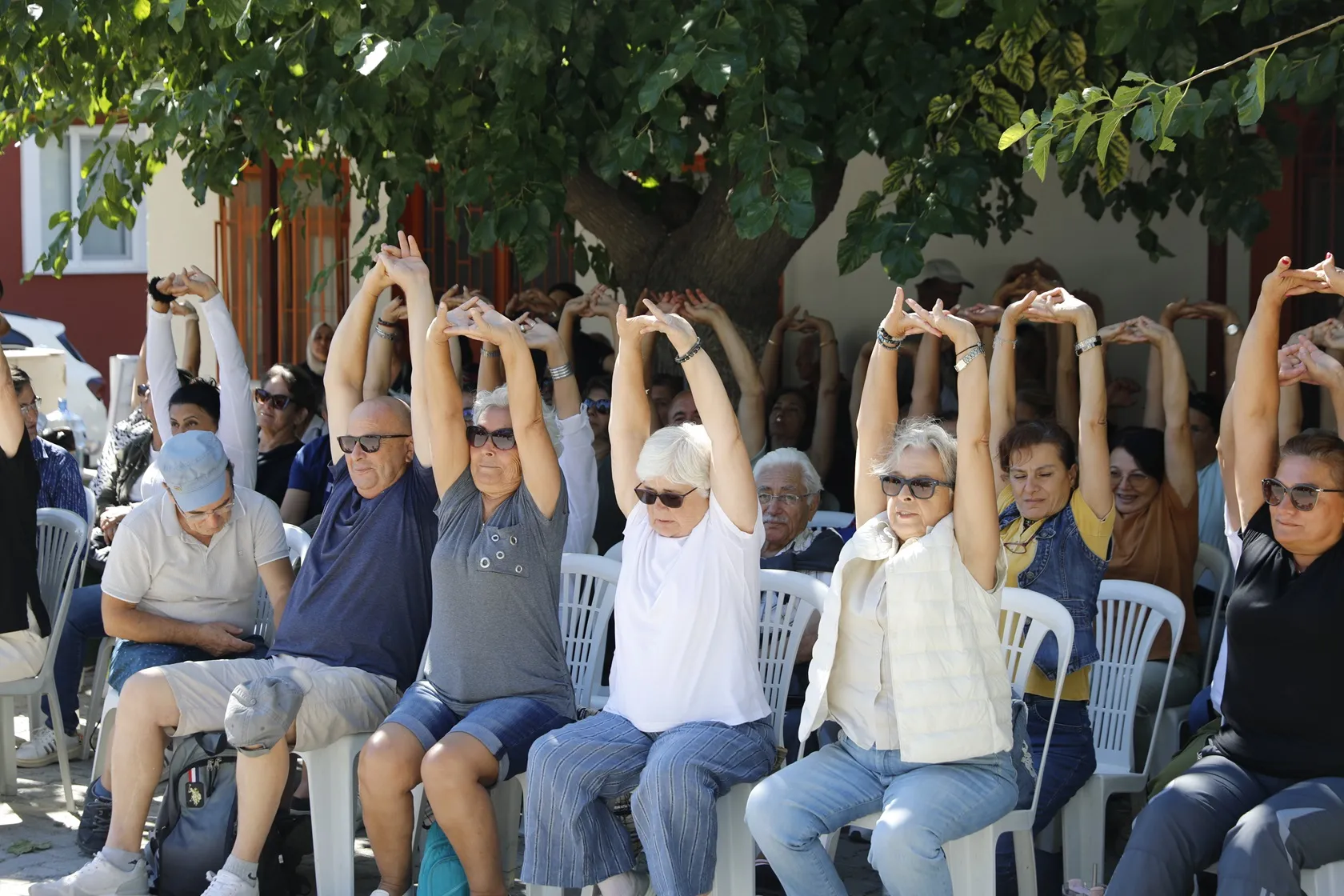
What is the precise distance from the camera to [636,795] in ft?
12.8

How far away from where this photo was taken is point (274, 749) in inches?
172

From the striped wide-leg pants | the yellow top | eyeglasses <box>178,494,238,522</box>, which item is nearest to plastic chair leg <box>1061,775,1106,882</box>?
the yellow top

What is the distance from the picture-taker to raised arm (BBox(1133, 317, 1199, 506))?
489cm

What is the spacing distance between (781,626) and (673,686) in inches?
19.6

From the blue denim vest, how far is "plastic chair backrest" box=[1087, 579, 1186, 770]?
11 centimetres

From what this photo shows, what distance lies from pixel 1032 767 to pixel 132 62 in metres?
4.57

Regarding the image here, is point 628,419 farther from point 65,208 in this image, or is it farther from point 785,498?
point 65,208

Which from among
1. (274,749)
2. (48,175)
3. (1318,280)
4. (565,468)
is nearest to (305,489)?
(565,468)

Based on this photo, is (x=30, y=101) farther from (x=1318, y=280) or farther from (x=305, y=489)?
(x=1318, y=280)

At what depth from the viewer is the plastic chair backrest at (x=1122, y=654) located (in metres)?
4.43

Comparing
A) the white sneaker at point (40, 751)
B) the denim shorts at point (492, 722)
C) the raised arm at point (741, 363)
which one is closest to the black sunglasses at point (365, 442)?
the denim shorts at point (492, 722)

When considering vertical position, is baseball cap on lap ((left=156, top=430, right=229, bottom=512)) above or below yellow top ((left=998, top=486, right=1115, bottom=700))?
above

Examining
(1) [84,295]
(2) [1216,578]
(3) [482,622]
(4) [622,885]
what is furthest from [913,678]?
(1) [84,295]

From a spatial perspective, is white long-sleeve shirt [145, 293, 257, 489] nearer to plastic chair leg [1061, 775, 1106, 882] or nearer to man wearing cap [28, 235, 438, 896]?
man wearing cap [28, 235, 438, 896]
